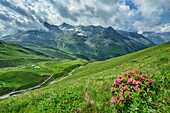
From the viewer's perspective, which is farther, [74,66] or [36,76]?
[74,66]

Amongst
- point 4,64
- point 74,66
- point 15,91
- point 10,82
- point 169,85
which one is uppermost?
point 4,64

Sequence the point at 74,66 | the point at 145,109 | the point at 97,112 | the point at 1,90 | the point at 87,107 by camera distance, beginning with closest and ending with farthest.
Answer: the point at 145,109 < the point at 97,112 < the point at 87,107 < the point at 1,90 < the point at 74,66

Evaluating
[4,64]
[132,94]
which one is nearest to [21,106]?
[132,94]

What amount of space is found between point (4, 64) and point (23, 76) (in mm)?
125409

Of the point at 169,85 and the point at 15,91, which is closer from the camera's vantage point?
the point at 169,85

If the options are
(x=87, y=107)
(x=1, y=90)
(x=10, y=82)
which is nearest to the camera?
(x=87, y=107)

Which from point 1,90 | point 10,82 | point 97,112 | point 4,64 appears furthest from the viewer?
point 4,64

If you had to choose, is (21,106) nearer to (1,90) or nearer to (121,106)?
(121,106)

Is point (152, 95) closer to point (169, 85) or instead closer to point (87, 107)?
point (169, 85)

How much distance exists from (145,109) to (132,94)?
24.2 inches

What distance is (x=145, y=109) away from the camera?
2955 mm

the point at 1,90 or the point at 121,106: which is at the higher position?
the point at 121,106

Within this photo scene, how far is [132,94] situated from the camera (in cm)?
346

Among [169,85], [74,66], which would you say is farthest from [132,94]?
[74,66]
